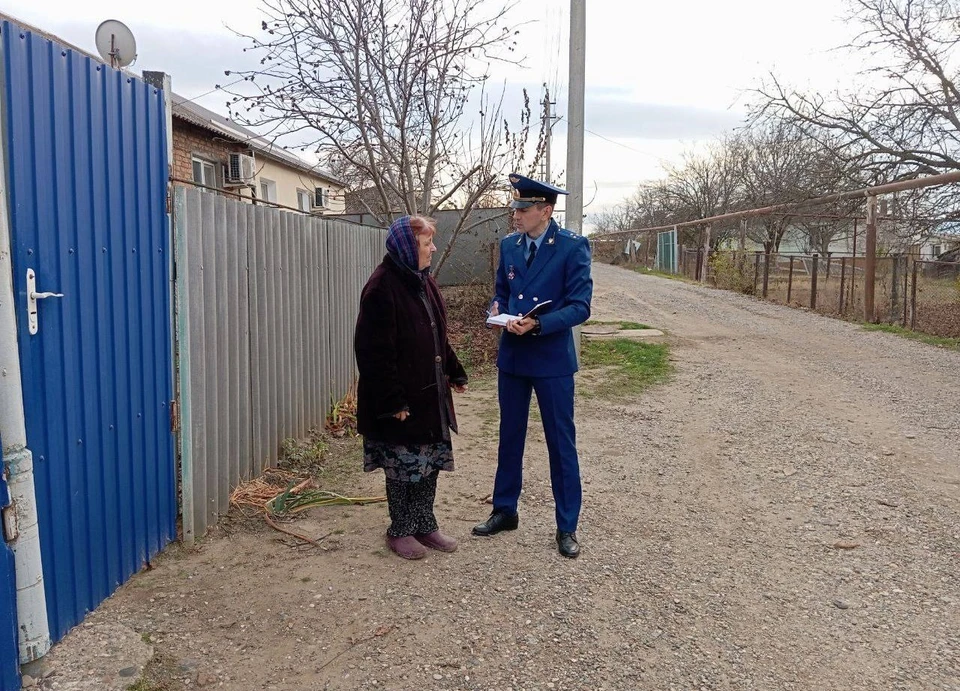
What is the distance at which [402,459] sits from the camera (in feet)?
11.7

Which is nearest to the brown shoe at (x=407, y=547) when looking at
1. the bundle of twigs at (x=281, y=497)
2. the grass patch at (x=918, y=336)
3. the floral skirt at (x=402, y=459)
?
the floral skirt at (x=402, y=459)

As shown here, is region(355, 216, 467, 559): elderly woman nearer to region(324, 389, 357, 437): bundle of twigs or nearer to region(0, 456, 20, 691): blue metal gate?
region(0, 456, 20, 691): blue metal gate

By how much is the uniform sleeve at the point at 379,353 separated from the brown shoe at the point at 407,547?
0.73 m

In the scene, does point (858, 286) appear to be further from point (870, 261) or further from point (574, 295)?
point (574, 295)

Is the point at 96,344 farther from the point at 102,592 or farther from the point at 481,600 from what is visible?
the point at 481,600

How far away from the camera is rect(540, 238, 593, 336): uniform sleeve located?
3.58 metres

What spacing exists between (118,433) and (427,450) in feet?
4.64

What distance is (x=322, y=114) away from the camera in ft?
27.4

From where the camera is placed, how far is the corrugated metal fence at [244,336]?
360 cm

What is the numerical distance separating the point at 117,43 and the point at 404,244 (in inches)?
69.9

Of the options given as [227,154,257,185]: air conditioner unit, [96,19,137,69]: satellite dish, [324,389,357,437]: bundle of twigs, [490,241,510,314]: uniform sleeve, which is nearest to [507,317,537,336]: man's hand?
[490,241,510,314]: uniform sleeve

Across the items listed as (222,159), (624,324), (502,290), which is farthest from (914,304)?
(222,159)

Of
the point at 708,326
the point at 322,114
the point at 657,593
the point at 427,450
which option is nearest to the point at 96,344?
the point at 427,450

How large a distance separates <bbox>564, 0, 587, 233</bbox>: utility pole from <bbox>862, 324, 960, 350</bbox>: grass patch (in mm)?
6170
